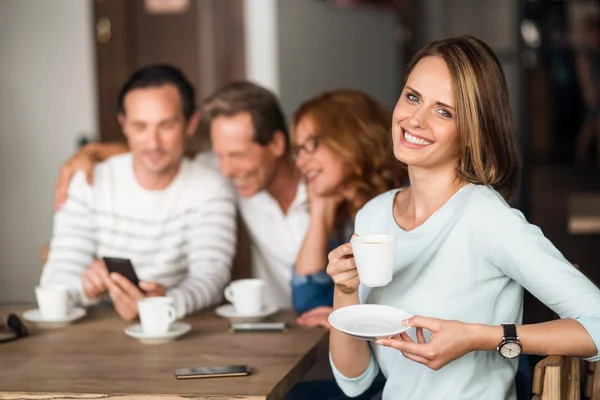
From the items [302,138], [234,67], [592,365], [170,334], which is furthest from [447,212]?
[234,67]

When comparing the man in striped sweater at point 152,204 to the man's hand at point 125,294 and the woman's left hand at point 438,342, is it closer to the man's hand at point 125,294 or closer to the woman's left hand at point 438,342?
the man's hand at point 125,294

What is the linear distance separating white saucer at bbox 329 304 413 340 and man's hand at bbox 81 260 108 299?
80 cm

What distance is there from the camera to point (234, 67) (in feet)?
15.0

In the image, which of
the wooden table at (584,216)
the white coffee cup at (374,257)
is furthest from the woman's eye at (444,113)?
the wooden table at (584,216)

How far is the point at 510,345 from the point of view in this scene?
1.59m

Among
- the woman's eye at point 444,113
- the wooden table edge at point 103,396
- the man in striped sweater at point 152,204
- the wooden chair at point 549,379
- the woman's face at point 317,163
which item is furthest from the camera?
the man in striped sweater at point 152,204

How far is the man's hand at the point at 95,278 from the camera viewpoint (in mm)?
2262

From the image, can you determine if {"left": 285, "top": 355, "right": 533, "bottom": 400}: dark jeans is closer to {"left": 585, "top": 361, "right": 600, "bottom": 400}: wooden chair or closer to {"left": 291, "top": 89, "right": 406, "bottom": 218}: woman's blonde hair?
{"left": 585, "top": 361, "right": 600, "bottom": 400}: wooden chair

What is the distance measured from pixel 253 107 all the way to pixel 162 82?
1.00ft

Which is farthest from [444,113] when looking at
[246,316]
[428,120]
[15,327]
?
[15,327]

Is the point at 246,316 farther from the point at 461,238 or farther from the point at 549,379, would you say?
the point at 549,379

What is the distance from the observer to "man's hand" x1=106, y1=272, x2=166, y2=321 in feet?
7.32

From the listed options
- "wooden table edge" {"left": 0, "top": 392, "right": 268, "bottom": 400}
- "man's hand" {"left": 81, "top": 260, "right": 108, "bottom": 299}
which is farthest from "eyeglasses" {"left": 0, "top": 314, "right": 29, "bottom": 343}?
"wooden table edge" {"left": 0, "top": 392, "right": 268, "bottom": 400}

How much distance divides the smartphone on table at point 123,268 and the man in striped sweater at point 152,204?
1.50ft
